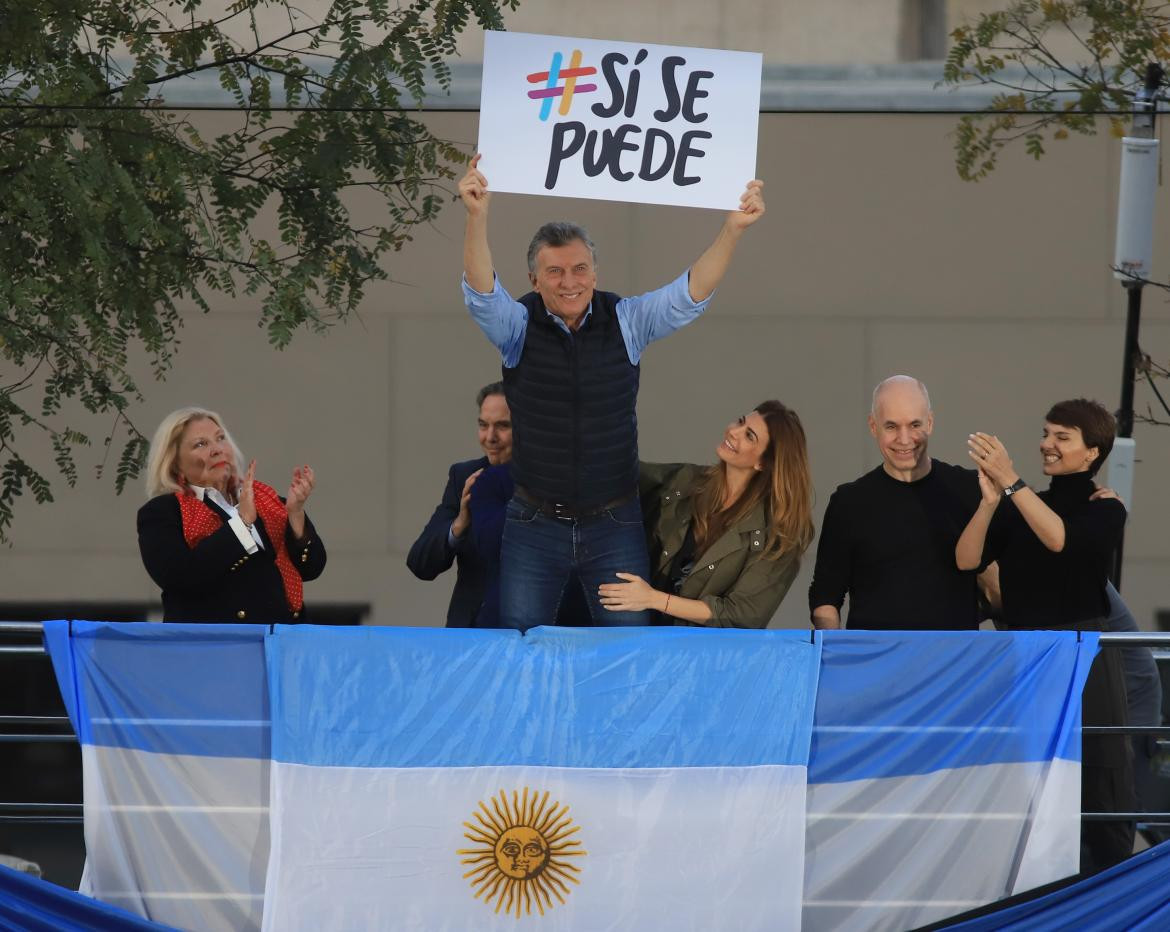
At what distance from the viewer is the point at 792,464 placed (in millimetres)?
5344

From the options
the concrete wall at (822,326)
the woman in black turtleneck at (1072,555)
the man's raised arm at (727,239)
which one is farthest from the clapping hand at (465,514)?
the concrete wall at (822,326)

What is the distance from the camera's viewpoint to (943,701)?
4.89m

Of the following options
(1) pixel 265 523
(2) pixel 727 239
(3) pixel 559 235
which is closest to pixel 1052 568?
(2) pixel 727 239

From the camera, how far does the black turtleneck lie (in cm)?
537

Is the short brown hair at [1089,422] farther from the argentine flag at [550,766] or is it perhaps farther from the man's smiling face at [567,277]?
the man's smiling face at [567,277]

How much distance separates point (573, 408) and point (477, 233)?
0.62 metres

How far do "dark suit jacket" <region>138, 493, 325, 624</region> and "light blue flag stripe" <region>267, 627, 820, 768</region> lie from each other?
0.77 metres

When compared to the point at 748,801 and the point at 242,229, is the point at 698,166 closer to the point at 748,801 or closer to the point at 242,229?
the point at 748,801

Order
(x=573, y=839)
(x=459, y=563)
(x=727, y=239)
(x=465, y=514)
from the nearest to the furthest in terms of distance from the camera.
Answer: (x=573, y=839), (x=727, y=239), (x=465, y=514), (x=459, y=563)

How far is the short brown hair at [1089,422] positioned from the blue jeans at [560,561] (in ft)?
4.90

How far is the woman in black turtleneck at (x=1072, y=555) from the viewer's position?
5156mm

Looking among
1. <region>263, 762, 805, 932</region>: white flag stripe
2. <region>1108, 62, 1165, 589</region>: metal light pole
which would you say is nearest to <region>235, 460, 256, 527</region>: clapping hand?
<region>263, 762, 805, 932</region>: white flag stripe

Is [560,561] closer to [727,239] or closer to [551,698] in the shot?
[551,698]

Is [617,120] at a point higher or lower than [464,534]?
higher
